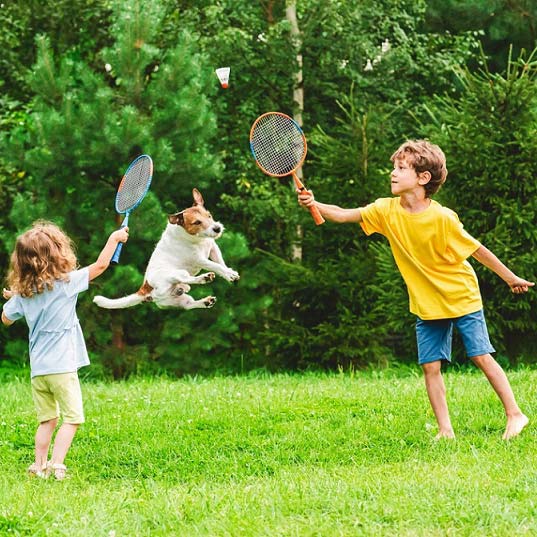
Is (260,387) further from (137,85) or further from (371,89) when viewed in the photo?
(371,89)

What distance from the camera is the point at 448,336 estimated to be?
592 cm

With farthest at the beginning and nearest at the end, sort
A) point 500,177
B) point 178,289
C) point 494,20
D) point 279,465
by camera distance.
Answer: point 494,20, point 500,177, point 279,465, point 178,289

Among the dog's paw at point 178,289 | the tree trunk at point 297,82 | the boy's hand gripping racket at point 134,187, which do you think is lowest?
the dog's paw at point 178,289

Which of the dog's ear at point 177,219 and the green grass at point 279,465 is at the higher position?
the dog's ear at point 177,219

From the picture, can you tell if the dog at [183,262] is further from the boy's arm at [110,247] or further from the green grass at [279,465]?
the green grass at [279,465]

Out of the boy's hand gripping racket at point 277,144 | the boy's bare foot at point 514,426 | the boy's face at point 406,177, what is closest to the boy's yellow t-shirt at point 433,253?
the boy's face at point 406,177

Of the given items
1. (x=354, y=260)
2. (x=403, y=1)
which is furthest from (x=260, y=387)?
(x=403, y=1)

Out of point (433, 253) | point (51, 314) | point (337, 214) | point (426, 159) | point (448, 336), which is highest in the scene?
point (426, 159)

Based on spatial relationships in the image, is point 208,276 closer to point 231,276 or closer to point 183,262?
point 231,276

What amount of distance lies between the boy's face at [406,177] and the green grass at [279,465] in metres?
1.62

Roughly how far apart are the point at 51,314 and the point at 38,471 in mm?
996

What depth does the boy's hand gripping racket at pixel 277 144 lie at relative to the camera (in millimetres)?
5410

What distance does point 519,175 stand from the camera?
1031 centimetres

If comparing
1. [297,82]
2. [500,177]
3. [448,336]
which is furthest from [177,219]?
[297,82]
